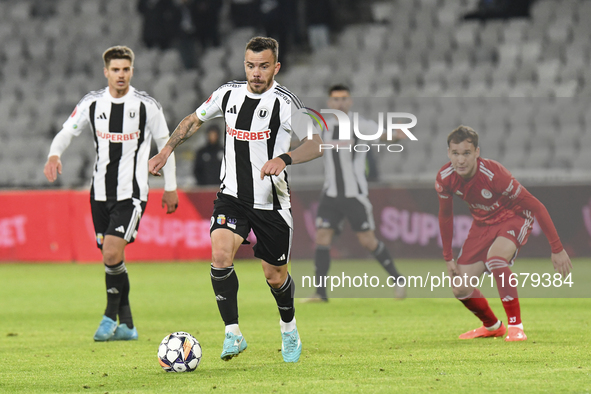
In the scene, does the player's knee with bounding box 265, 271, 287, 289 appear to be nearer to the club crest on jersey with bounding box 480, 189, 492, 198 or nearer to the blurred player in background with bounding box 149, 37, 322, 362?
the blurred player in background with bounding box 149, 37, 322, 362

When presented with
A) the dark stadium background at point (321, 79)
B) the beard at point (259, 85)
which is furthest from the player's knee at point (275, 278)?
the dark stadium background at point (321, 79)

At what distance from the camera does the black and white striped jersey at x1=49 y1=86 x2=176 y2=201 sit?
6.74m

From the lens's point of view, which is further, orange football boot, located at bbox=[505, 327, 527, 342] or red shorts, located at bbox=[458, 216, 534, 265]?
red shorts, located at bbox=[458, 216, 534, 265]

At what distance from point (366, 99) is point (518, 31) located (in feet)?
12.2

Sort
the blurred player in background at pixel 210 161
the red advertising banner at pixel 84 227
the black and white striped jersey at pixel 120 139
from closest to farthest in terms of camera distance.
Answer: the black and white striped jersey at pixel 120 139
the red advertising banner at pixel 84 227
the blurred player in background at pixel 210 161

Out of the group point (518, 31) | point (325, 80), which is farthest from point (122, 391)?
point (518, 31)

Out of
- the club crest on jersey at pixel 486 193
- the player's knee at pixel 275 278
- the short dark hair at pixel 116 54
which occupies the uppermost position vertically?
the short dark hair at pixel 116 54

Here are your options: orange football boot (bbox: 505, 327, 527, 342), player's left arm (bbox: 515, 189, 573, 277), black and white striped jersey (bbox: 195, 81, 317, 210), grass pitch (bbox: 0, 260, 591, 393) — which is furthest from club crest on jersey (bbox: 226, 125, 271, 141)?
orange football boot (bbox: 505, 327, 527, 342)

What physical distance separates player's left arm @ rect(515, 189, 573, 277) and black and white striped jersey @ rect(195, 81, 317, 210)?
2.03 meters

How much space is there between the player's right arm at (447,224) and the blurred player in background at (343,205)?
2.33 metres

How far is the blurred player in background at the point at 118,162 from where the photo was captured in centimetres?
669

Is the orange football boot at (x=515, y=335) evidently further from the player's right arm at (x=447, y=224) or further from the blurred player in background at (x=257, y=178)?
the blurred player in background at (x=257, y=178)

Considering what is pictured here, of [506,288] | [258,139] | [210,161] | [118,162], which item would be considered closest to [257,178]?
[258,139]

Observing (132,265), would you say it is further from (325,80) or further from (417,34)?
(417,34)
